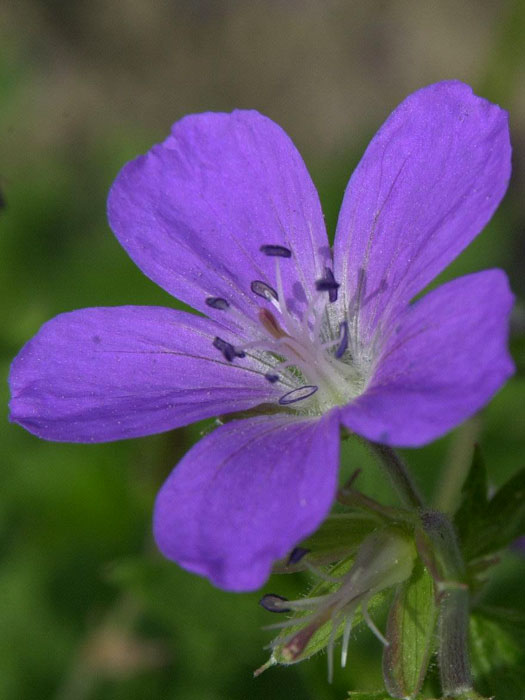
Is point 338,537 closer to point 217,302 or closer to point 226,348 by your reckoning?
point 226,348

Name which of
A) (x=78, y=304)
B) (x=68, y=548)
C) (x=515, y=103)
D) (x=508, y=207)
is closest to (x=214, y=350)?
(x=68, y=548)

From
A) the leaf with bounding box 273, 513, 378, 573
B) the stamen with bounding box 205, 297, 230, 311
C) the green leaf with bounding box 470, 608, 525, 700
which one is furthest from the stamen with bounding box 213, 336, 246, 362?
the green leaf with bounding box 470, 608, 525, 700

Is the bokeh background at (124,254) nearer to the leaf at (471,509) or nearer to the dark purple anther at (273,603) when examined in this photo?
the leaf at (471,509)

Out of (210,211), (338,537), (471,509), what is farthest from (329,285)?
(471,509)

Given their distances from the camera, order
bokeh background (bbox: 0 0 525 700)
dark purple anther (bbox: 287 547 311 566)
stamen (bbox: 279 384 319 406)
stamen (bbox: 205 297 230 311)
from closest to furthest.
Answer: dark purple anther (bbox: 287 547 311 566) → stamen (bbox: 279 384 319 406) → stamen (bbox: 205 297 230 311) → bokeh background (bbox: 0 0 525 700)

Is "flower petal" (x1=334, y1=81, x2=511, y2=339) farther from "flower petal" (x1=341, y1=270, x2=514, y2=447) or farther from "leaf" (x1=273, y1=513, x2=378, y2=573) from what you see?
"leaf" (x1=273, y1=513, x2=378, y2=573)

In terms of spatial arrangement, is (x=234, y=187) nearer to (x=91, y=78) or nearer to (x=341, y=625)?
(x=341, y=625)
